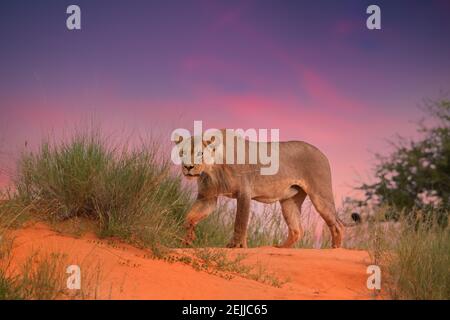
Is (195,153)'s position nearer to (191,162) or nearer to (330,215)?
(191,162)

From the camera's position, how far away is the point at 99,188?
28.3 feet

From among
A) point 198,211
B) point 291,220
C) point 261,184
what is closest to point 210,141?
point 198,211

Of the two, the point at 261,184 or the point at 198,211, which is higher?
the point at 261,184

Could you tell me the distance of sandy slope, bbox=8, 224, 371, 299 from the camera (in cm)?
668

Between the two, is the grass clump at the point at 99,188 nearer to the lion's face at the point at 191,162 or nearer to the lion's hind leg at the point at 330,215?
the lion's face at the point at 191,162

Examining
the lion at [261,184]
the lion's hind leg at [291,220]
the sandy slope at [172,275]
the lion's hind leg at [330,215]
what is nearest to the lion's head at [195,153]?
the lion at [261,184]

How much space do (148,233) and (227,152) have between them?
3268mm

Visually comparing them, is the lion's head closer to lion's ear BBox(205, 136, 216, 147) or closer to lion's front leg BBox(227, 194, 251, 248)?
lion's ear BBox(205, 136, 216, 147)

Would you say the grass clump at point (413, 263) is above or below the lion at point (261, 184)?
below

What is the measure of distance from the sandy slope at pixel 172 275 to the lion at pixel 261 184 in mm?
1557

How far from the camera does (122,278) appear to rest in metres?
6.84

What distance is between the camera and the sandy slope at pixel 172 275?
668cm

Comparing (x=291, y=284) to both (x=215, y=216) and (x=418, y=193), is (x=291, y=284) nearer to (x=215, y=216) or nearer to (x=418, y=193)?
(x=215, y=216)

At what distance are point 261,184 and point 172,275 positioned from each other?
4.48m
